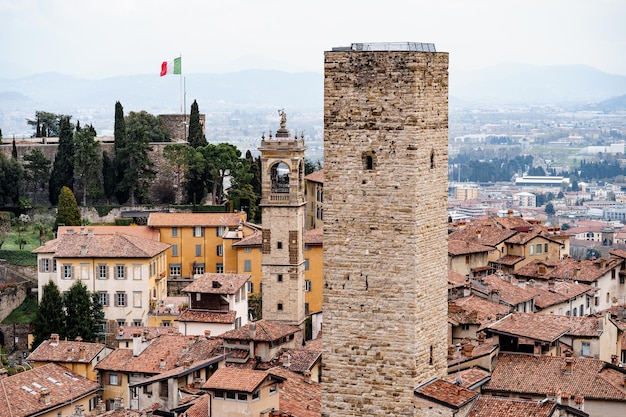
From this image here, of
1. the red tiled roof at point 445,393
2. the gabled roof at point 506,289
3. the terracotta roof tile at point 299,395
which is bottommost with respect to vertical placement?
the terracotta roof tile at point 299,395

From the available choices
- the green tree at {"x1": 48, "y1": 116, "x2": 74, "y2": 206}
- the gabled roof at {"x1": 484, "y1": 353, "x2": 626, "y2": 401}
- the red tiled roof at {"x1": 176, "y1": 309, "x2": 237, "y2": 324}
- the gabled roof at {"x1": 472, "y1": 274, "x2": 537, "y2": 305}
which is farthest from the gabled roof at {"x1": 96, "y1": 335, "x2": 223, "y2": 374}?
the green tree at {"x1": 48, "y1": 116, "x2": 74, "y2": 206}

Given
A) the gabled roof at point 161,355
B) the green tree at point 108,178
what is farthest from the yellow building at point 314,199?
the gabled roof at point 161,355

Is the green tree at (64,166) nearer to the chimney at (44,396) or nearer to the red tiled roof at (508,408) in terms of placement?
the chimney at (44,396)

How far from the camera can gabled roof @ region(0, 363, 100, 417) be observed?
33.1 m

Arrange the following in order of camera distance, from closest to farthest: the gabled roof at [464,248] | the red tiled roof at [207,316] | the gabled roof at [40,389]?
the gabled roof at [40,389] → the red tiled roof at [207,316] → the gabled roof at [464,248]

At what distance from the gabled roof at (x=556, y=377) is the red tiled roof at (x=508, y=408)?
3774 millimetres

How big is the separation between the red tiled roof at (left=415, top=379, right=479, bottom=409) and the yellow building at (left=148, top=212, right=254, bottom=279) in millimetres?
33442

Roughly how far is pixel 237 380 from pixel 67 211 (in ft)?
106

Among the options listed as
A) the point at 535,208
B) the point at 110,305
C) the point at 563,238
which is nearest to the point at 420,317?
the point at 110,305

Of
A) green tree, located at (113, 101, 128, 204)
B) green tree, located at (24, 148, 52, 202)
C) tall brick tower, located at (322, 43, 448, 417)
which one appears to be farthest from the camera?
green tree, located at (24, 148, 52, 202)

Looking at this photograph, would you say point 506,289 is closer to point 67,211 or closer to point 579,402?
point 579,402

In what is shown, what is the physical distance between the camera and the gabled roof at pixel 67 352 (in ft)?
125

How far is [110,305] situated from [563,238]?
18.0 m

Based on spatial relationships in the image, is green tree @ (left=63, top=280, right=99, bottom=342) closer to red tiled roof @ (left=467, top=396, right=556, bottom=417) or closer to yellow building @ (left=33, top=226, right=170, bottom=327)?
yellow building @ (left=33, top=226, right=170, bottom=327)
